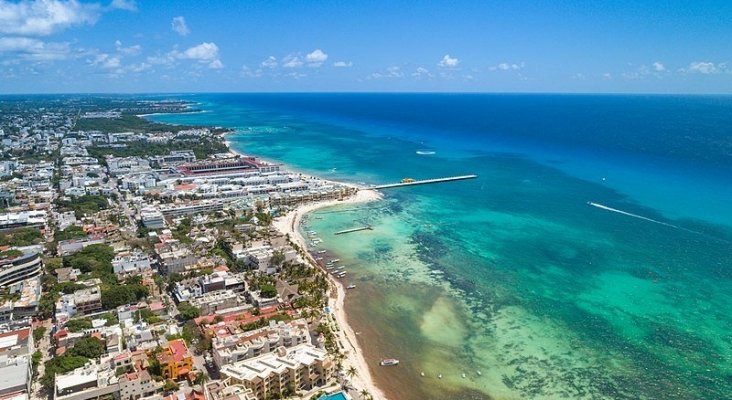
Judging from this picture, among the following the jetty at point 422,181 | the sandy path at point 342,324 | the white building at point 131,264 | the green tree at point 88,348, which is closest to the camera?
the sandy path at point 342,324

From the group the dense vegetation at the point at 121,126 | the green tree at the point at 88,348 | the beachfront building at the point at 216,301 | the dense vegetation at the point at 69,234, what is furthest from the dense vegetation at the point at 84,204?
the dense vegetation at the point at 121,126

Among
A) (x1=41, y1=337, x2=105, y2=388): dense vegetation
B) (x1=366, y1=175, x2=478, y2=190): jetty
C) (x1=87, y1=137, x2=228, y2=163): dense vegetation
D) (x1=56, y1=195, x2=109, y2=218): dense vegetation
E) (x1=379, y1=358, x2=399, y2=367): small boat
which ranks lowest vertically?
(x1=379, y1=358, x2=399, y2=367): small boat

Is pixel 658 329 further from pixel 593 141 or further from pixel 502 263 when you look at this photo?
pixel 593 141

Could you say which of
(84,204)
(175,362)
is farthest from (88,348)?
(84,204)

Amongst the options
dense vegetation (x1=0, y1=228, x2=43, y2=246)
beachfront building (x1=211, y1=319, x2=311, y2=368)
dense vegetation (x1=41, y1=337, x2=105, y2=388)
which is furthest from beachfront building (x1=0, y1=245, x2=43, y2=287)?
beachfront building (x1=211, y1=319, x2=311, y2=368)

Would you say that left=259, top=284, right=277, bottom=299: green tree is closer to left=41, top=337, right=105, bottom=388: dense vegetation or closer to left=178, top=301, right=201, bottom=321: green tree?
left=178, top=301, right=201, bottom=321: green tree

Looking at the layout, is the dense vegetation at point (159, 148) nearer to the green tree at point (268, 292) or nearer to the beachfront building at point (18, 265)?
the beachfront building at point (18, 265)
